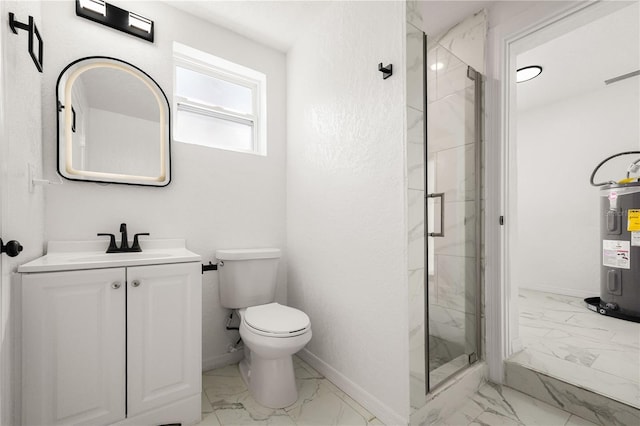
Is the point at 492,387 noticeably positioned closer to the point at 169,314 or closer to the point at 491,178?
the point at 491,178

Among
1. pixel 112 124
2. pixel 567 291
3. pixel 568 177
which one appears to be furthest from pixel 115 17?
pixel 567 291

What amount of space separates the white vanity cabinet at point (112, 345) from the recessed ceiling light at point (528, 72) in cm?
326

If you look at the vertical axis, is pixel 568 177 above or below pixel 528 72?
below

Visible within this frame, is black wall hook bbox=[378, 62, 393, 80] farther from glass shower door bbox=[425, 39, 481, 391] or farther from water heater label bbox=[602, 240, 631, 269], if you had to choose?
water heater label bbox=[602, 240, 631, 269]

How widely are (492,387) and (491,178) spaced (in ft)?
4.12

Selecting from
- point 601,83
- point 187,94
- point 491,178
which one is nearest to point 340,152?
point 491,178

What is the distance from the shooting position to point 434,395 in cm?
137

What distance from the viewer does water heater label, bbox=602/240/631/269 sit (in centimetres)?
235

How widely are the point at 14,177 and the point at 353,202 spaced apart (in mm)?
1473

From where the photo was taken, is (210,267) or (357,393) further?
(210,267)

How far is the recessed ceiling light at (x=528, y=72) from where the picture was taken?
2.63m

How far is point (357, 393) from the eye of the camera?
1551 mm

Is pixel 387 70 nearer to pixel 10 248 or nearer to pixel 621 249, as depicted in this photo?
pixel 10 248

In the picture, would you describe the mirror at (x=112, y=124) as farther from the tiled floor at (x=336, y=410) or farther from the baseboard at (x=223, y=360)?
the tiled floor at (x=336, y=410)
